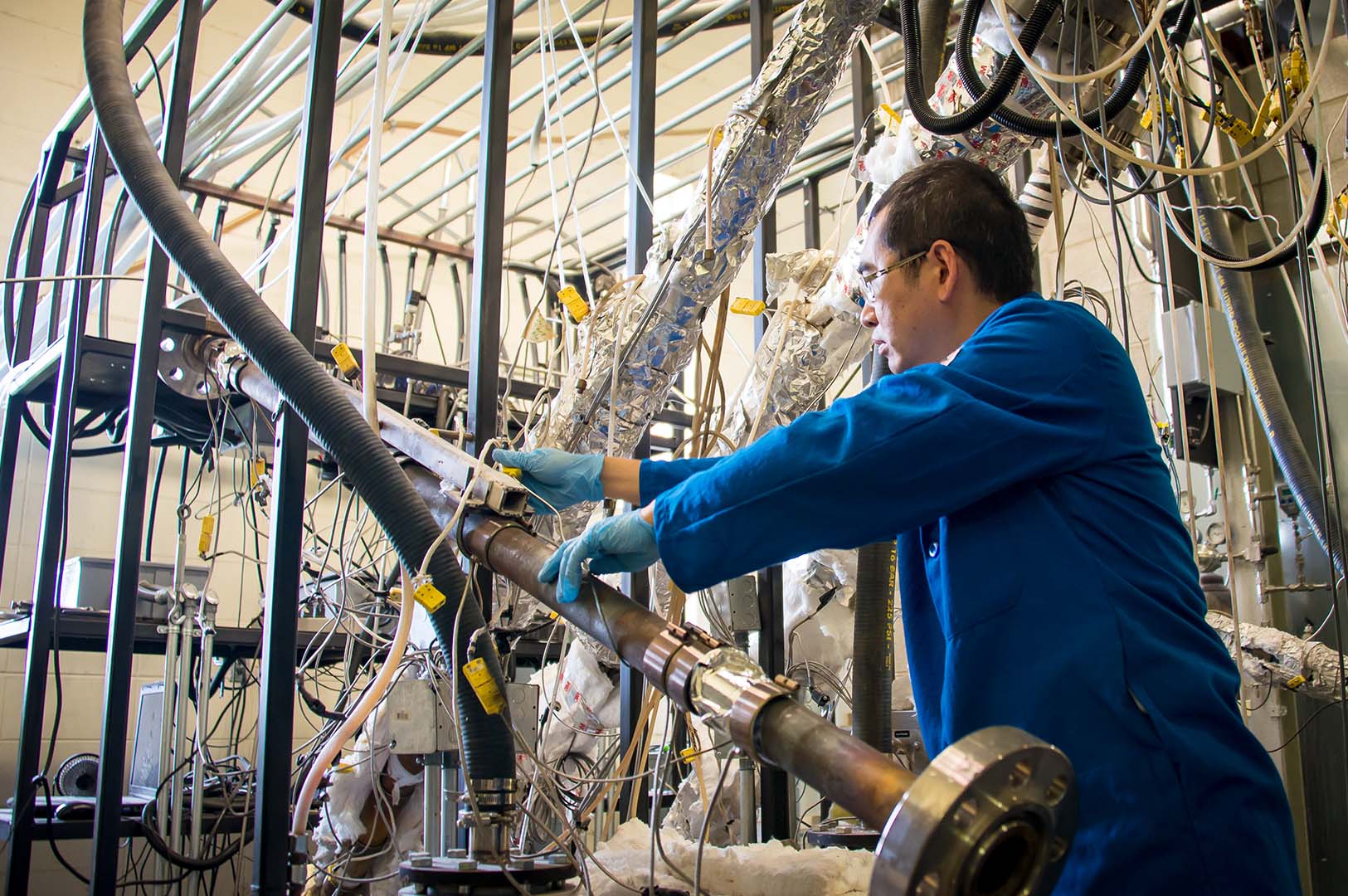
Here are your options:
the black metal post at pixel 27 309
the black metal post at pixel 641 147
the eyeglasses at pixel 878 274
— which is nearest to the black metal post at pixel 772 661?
the black metal post at pixel 641 147

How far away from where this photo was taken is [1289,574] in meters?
2.86

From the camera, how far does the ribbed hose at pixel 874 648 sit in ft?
5.91

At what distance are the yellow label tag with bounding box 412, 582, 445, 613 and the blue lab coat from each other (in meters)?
0.29

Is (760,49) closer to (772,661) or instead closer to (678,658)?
(772,661)

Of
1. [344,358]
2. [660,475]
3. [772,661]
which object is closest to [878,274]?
[660,475]

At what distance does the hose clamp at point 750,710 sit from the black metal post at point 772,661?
57.9 inches

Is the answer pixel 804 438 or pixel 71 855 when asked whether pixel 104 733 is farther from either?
pixel 71 855

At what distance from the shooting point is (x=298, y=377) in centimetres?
125

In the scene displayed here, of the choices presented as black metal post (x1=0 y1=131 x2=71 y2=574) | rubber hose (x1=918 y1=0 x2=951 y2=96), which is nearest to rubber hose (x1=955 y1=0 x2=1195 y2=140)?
rubber hose (x1=918 y1=0 x2=951 y2=96)

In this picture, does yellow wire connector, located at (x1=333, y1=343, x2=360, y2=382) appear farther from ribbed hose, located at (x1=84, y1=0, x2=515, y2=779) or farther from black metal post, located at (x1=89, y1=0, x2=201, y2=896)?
black metal post, located at (x1=89, y1=0, x2=201, y2=896)

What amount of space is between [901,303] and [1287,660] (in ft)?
5.19

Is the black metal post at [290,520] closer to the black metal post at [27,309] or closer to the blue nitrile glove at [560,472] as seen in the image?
the blue nitrile glove at [560,472]

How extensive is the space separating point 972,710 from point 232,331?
984 mm

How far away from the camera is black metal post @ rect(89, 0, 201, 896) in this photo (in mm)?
1925
